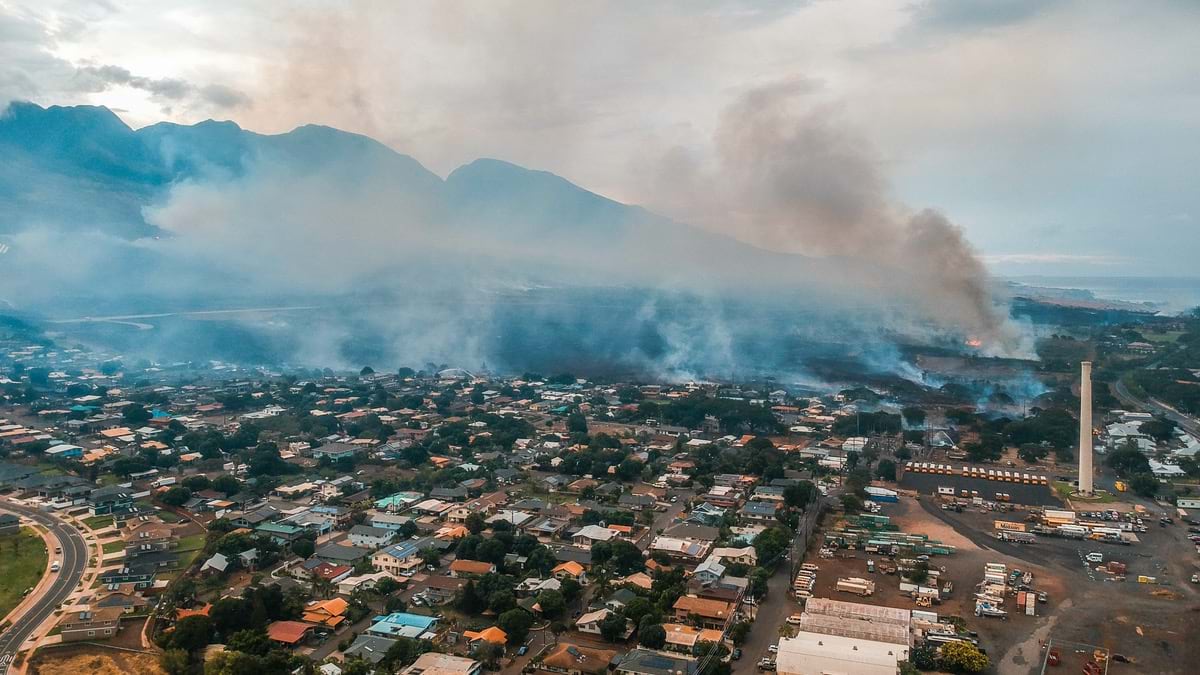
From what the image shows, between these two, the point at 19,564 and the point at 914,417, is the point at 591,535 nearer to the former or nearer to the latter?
the point at 19,564

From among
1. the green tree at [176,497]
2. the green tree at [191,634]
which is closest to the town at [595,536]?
the green tree at [191,634]

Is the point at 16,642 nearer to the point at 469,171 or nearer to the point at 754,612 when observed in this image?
the point at 754,612

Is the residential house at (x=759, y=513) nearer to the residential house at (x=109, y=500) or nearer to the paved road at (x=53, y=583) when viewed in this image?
the paved road at (x=53, y=583)

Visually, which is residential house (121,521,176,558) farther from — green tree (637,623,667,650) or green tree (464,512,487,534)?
green tree (637,623,667,650)

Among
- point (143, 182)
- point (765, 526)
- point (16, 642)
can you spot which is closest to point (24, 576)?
point (16, 642)

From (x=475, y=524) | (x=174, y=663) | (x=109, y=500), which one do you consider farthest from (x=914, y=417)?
(x=109, y=500)
